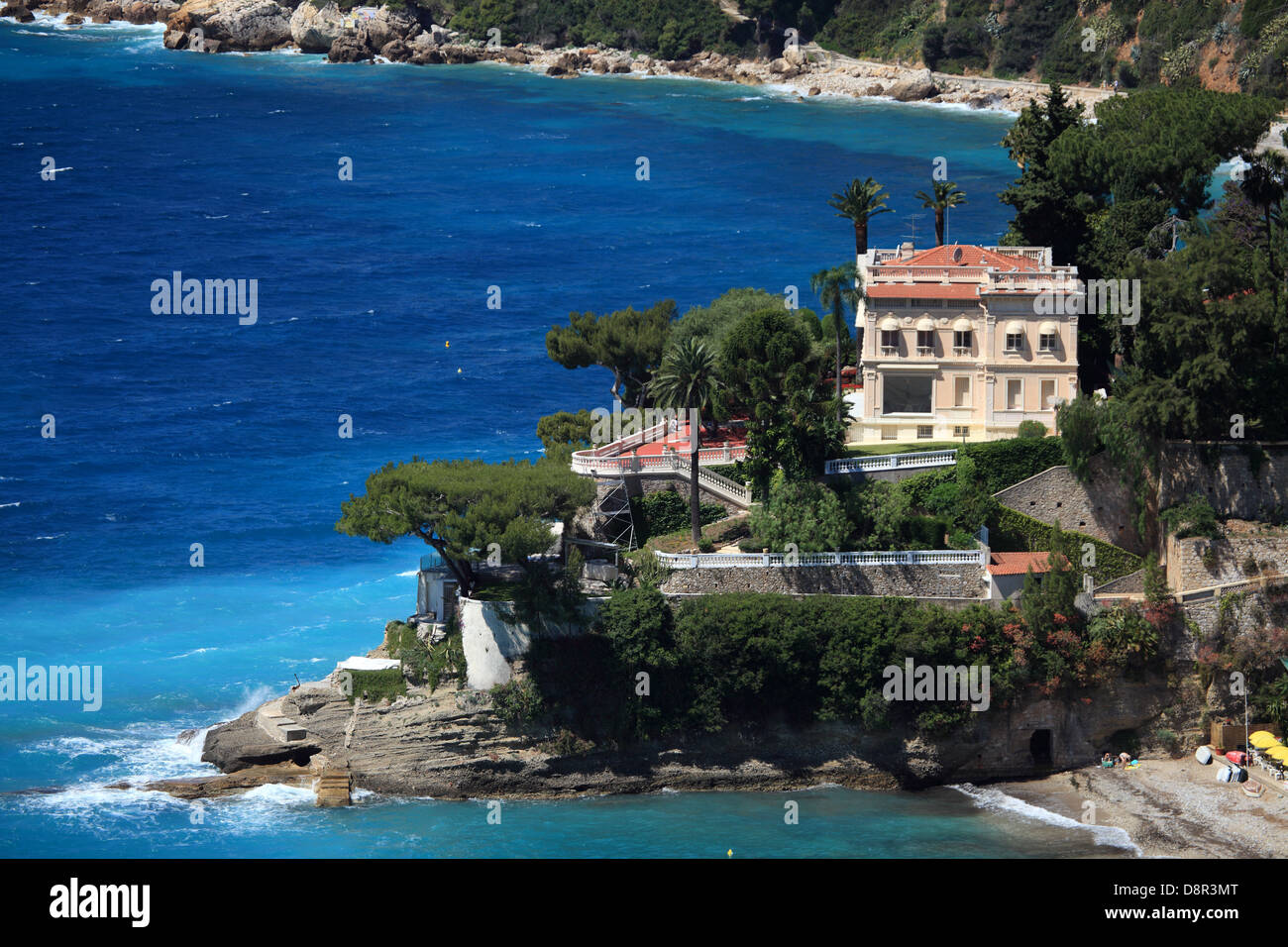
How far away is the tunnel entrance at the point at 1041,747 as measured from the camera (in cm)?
7994

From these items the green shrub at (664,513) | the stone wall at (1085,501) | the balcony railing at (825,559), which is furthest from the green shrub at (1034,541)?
the green shrub at (664,513)

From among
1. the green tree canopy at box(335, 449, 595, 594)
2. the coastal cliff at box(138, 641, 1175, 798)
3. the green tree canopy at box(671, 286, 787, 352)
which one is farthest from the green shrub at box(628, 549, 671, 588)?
the green tree canopy at box(671, 286, 787, 352)

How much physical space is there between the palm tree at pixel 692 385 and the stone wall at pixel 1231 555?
21.3 meters

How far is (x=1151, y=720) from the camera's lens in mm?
80000

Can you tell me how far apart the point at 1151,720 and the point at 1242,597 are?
257 inches

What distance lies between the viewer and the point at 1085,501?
83125mm

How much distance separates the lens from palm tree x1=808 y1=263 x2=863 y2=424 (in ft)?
288

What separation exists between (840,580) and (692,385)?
10774mm

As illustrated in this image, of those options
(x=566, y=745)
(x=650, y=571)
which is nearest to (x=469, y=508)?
(x=650, y=571)

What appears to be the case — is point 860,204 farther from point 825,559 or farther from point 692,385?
point 825,559

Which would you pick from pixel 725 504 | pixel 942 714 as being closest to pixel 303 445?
pixel 725 504

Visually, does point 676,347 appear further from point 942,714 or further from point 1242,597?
point 1242,597

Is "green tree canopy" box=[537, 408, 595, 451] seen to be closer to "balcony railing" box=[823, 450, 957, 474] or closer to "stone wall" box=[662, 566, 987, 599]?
"stone wall" box=[662, 566, 987, 599]

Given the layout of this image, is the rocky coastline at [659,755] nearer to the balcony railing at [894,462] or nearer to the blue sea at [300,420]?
the blue sea at [300,420]
